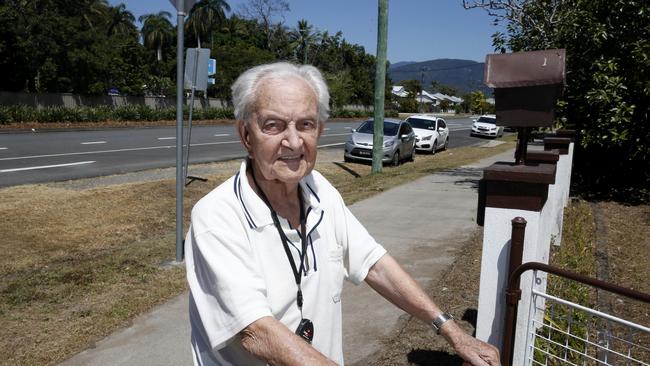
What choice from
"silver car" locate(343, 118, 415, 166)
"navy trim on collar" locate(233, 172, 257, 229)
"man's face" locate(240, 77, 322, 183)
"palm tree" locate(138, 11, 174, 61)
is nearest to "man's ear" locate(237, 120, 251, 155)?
"man's face" locate(240, 77, 322, 183)

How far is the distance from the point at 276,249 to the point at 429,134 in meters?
20.4

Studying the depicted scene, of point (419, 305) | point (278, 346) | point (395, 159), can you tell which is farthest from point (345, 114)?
point (278, 346)

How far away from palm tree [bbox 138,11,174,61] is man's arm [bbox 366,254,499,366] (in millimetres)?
73320

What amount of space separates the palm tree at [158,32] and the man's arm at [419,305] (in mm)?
Answer: 73320

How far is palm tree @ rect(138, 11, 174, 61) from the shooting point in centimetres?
7125

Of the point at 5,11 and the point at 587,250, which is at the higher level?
the point at 5,11

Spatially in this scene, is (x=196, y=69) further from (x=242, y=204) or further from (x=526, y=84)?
(x=242, y=204)

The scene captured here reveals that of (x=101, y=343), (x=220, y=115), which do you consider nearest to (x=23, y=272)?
(x=101, y=343)

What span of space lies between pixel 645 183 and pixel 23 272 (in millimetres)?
10428

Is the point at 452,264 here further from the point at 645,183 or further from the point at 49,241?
the point at 645,183

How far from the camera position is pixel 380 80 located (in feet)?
45.3

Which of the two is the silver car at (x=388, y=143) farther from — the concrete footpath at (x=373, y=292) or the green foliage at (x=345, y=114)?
the green foliage at (x=345, y=114)

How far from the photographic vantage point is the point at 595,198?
10109 mm

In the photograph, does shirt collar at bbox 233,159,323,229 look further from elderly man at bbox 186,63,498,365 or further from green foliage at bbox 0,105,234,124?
green foliage at bbox 0,105,234,124
